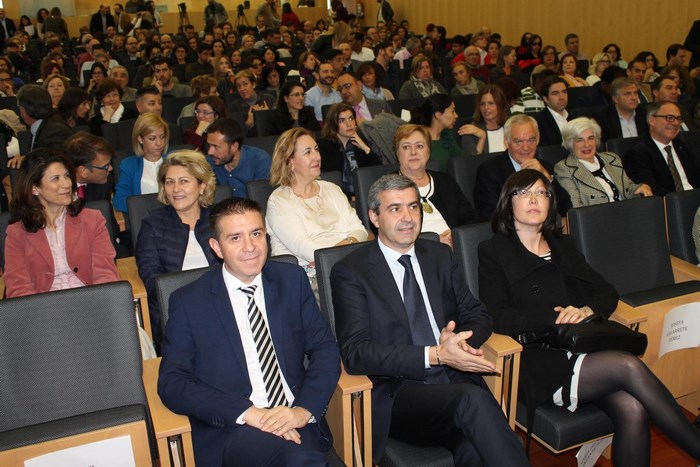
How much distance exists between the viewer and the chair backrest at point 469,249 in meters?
2.78

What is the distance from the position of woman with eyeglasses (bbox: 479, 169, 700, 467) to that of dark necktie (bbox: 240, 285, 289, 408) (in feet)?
2.79

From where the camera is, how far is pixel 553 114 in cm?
532

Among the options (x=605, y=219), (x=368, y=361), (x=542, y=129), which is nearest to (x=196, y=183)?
(x=368, y=361)

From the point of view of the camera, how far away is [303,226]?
316 centimetres

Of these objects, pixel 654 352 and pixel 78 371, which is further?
pixel 654 352

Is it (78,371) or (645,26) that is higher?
(645,26)

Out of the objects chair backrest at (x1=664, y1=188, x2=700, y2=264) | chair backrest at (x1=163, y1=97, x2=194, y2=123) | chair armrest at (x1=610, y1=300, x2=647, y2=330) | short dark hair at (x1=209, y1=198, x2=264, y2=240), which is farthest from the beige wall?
short dark hair at (x1=209, y1=198, x2=264, y2=240)

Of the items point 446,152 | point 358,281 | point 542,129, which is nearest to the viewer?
point 358,281

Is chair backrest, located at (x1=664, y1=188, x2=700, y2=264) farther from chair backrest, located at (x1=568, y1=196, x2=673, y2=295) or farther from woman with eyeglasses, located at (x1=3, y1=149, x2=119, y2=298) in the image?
woman with eyeglasses, located at (x1=3, y1=149, x2=119, y2=298)

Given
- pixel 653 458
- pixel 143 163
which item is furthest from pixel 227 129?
pixel 653 458

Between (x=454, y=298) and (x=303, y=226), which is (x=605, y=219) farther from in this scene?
(x=303, y=226)

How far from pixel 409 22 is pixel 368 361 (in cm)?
1419

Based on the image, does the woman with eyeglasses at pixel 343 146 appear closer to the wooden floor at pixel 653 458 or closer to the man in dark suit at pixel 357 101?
the man in dark suit at pixel 357 101

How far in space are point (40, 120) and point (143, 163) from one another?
133cm
